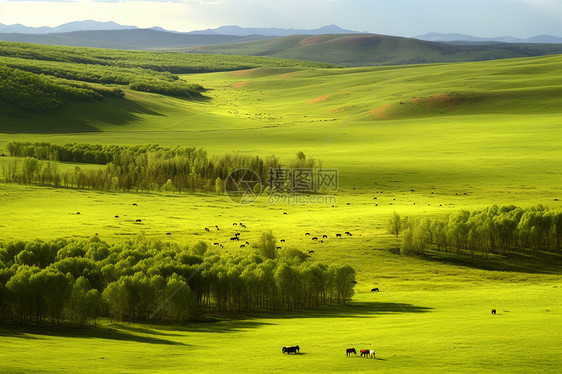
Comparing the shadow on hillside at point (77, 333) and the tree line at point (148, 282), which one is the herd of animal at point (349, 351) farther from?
the tree line at point (148, 282)

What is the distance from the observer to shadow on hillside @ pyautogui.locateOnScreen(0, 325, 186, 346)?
46938mm

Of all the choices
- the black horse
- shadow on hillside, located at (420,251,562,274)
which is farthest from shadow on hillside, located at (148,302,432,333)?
shadow on hillside, located at (420,251,562,274)

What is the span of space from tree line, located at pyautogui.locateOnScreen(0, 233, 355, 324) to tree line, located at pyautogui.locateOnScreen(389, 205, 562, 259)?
15994mm

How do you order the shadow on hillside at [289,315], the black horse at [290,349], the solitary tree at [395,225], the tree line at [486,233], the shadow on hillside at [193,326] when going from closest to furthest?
the black horse at [290,349]
the shadow on hillside at [193,326]
the shadow on hillside at [289,315]
the tree line at [486,233]
the solitary tree at [395,225]

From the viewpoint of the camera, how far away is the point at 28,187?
119m

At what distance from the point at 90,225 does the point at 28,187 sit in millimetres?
37145

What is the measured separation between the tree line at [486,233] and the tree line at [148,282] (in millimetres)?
15994

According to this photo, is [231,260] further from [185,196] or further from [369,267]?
[185,196]

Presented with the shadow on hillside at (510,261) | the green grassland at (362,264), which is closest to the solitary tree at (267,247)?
the green grassland at (362,264)

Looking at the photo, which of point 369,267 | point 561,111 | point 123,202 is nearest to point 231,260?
point 369,267

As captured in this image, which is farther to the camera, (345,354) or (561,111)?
(561,111)

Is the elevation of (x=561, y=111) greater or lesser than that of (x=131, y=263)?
greater

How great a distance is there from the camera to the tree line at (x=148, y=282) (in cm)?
5275

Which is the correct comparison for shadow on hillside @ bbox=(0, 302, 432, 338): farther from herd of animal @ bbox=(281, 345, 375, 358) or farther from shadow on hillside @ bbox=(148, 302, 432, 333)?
herd of animal @ bbox=(281, 345, 375, 358)
